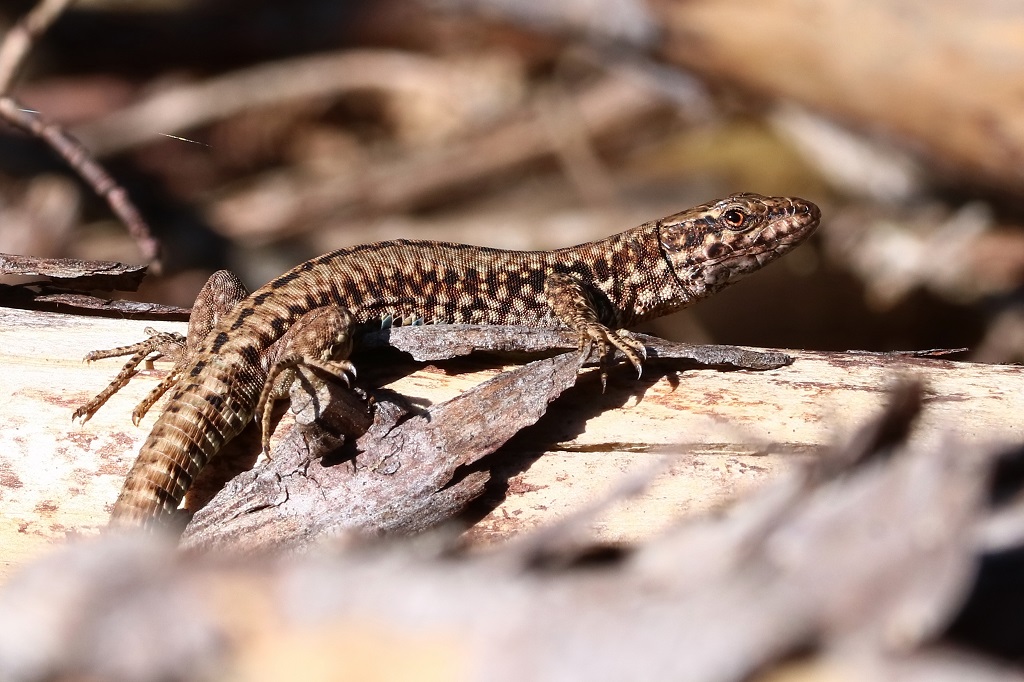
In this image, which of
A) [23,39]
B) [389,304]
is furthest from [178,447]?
[23,39]

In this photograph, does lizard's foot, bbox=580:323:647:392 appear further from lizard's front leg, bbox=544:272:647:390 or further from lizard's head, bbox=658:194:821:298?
lizard's head, bbox=658:194:821:298

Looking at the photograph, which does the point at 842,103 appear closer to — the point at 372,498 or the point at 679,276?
the point at 679,276

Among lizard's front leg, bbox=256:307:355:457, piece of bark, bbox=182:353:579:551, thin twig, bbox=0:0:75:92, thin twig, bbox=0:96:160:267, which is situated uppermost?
thin twig, bbox=0:0:75:92

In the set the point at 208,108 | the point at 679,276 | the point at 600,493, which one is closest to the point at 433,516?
the point at 600,493

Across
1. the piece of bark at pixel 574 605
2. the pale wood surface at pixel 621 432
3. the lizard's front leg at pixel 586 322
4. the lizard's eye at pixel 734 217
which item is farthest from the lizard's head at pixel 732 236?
the piece of bark at pixel 574 605

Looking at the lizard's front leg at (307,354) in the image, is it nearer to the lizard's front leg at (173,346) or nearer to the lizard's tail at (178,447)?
the lizard's tail at (178,447)

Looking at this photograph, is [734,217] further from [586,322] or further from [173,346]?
[173,346]

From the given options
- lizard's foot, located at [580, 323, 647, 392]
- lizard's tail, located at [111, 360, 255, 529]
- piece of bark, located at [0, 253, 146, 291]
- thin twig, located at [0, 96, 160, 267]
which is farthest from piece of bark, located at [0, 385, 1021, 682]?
thin twig, located at [0, 96, 160, 267]
